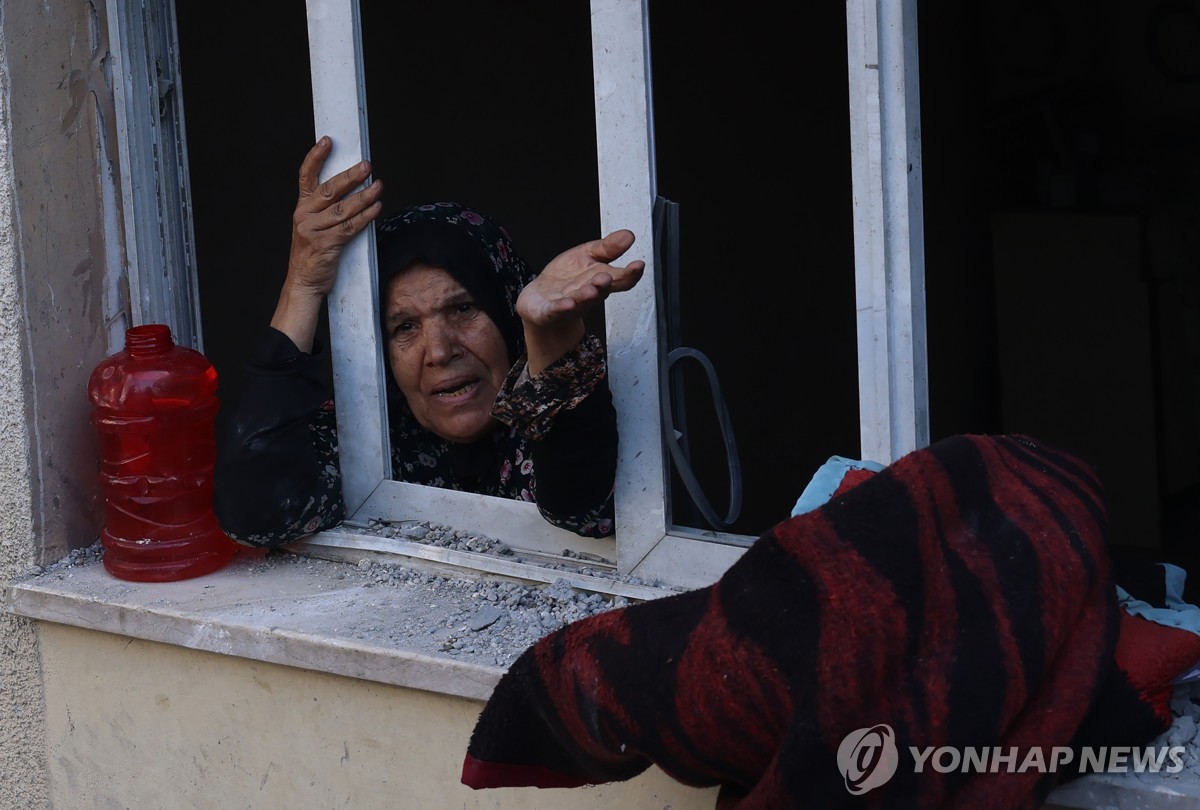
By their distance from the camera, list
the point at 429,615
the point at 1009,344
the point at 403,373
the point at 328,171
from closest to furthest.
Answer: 1. the point at 429,615
2. the point at 328,171
3. the point at 403,373
4. the point at 1009,344

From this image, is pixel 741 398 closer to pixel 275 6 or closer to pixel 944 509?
pixel 275 6

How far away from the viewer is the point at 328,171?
2023 millimetres

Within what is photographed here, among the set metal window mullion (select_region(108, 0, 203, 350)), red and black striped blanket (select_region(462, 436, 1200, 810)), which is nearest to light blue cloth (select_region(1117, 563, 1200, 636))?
red and black striped blanket (select_region(462, 436, 1200, 810))

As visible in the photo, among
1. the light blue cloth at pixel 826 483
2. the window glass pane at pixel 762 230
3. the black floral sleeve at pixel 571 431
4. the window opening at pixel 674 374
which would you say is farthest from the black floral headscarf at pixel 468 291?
the window glass pane at pixel 762 230

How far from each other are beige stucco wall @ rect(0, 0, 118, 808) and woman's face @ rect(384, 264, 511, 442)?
1.75 feet

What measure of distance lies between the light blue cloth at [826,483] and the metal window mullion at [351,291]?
0.83 meters

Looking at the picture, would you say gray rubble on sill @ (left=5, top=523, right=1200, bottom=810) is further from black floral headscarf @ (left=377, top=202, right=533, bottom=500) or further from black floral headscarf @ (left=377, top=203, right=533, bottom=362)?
black floral headscarf @ (left=377, top=203, right=533, bottom=362)

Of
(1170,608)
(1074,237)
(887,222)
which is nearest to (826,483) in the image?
(887,222)

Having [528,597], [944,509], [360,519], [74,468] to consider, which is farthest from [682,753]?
[74,468]

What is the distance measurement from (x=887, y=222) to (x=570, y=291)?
422 millimetres

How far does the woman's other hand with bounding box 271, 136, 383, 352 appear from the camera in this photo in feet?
6.55

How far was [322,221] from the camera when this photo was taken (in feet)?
6.61

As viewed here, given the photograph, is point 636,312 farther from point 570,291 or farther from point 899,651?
point 899,651

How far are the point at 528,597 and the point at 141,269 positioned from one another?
0.96m
